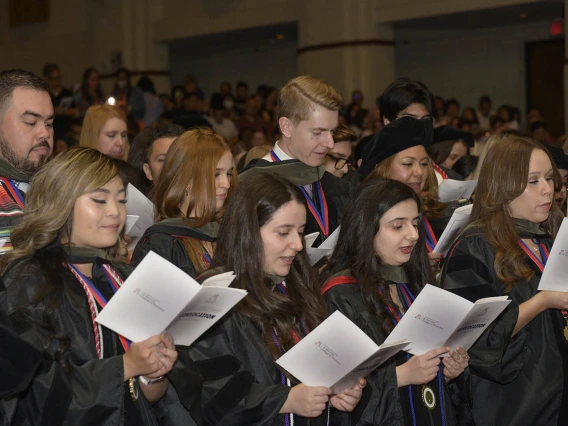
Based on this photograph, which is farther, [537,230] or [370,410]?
[537,230]

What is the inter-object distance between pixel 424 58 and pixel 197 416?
16.2 m

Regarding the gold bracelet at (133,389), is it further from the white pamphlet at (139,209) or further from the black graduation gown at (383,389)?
the white pamphlet at (139,209)

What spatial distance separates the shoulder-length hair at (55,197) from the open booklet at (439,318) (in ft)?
4.11

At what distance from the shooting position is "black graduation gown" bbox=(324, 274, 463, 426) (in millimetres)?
3730

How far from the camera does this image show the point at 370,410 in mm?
3717

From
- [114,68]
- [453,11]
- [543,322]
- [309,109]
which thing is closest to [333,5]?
[453,11]

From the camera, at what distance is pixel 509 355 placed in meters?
4.23

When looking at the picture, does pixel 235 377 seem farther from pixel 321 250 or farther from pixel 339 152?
pixel 339 152

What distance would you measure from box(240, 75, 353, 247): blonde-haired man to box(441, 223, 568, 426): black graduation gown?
36.0 inches

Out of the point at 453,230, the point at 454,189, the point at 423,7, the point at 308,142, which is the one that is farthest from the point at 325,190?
the point at 423,7

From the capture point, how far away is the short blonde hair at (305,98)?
5020 mm

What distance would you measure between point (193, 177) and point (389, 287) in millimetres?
1139

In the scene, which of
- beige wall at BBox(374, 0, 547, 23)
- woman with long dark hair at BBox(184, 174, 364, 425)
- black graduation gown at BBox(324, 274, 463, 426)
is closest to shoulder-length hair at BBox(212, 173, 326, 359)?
woman with long dark hair at BBox(184, 174, 364, 425)

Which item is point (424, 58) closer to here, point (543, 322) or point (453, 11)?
point (453, 11)
